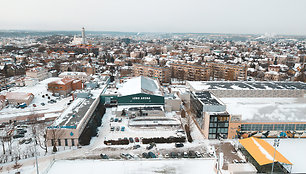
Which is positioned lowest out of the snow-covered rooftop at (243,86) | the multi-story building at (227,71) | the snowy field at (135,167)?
the snowy field at (135,167)

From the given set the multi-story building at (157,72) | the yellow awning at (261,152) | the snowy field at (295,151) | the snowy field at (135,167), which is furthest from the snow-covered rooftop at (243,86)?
the snowy field at (135,167)

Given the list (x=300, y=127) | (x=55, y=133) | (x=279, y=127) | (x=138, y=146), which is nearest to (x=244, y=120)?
(x=279, y=127)

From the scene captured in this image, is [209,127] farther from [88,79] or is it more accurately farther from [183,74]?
[88,79]

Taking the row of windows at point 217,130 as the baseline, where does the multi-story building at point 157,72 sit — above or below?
above

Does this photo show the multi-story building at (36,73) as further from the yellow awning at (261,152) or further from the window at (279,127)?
the window at (279,127)

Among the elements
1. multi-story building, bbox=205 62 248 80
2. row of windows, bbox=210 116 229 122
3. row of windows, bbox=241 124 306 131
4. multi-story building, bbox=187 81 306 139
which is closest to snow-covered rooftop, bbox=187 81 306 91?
multi-story building, bbox=187 81 306 139

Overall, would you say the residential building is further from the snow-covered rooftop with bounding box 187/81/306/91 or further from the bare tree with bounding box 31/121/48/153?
the snow-covered rooftop with bounding box 187/81/306/91
